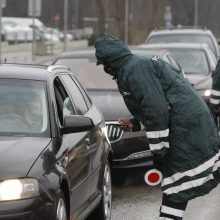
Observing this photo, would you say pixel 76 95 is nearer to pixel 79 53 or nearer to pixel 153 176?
pixel 153 176

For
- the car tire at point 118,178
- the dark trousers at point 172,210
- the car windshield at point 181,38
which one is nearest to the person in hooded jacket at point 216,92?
the car tire at point 118,178

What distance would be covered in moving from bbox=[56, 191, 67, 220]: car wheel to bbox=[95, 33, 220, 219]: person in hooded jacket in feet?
2.26

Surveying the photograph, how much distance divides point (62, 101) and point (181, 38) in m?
16.6

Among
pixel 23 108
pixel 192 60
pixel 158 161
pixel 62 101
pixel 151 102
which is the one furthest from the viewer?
pixel 192 60

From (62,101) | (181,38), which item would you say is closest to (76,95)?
(62,101)

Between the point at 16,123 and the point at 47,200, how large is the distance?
114 centimetres

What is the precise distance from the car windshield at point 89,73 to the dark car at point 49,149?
336cm

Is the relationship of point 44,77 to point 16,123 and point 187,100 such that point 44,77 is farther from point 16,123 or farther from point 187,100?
point 187,100

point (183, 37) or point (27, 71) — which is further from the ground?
point (27, 71)

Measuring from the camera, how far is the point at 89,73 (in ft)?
41.3

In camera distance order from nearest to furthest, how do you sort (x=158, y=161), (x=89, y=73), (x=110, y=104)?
1. (x=158, y=161)
2. (x=110, y=104)
3. (x=89, y=73)

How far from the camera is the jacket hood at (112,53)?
6262mm

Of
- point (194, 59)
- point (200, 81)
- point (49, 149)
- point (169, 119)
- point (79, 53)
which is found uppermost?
point (169, 119)

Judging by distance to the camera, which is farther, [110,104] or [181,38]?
[181,38]
